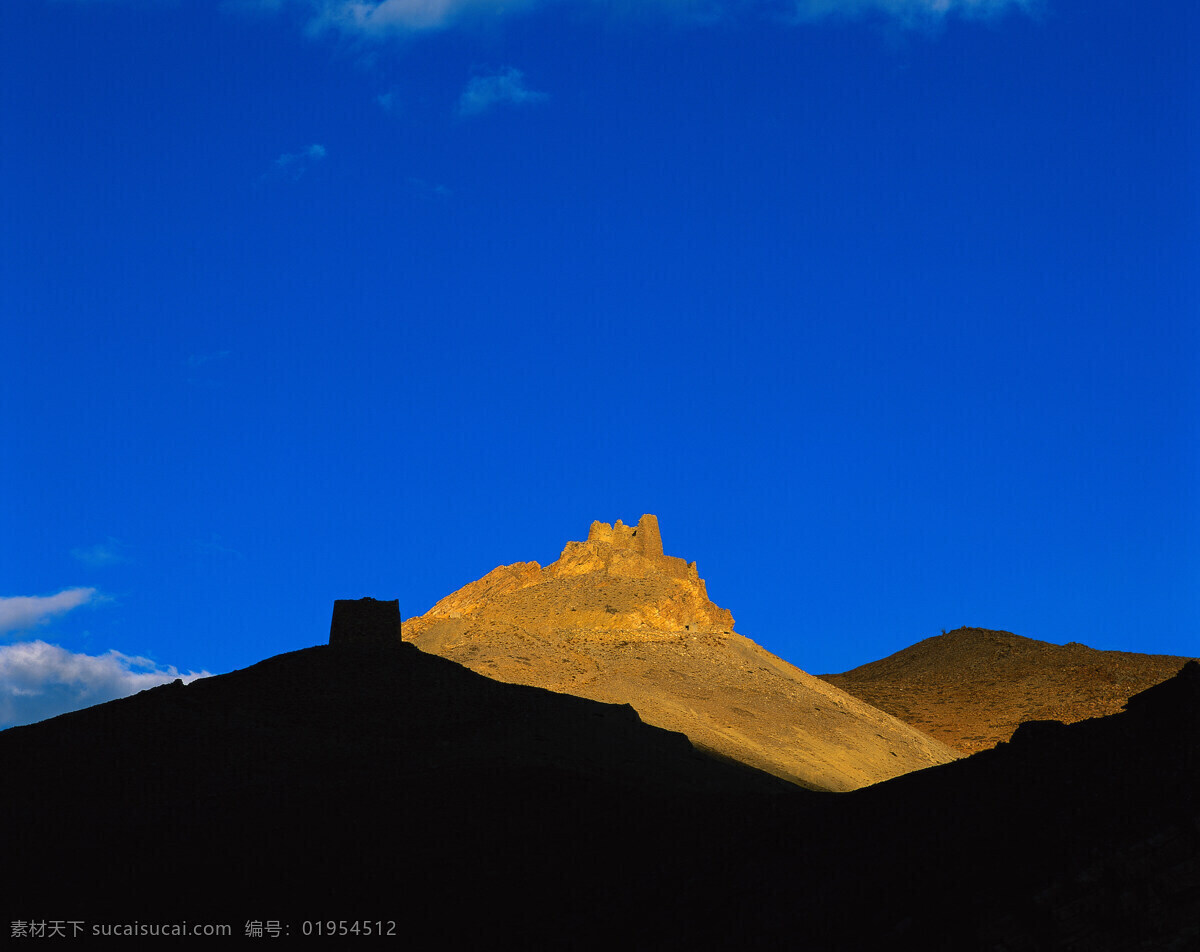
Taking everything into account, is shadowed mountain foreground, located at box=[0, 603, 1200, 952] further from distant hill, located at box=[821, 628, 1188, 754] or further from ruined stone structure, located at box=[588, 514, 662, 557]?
distant hill, located at box=[821, 628, 1188, 754]

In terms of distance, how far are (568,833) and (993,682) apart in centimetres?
6260

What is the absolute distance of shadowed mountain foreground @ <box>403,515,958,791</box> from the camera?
5297cm

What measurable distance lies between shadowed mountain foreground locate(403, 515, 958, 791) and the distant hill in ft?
35.2

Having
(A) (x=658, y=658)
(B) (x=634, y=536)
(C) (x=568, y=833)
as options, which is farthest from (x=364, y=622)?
(B) (x=634, y=536)

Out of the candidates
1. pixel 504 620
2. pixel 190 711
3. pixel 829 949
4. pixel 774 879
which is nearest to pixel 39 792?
pixel 190 711

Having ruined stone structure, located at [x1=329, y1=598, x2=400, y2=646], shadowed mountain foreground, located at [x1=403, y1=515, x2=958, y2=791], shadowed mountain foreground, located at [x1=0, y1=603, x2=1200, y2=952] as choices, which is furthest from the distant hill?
shadowed mountain foreground, located at [x1=0, y1=603, x2=1200, y2=952]

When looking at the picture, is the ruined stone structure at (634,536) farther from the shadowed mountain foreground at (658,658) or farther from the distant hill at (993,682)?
the distant hill at (993,682)

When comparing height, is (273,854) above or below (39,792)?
below

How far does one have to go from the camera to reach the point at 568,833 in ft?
86.9

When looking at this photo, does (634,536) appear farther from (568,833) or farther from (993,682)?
(568,833)

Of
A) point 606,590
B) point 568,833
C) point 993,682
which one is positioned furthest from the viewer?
point 993,682

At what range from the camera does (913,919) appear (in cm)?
1812

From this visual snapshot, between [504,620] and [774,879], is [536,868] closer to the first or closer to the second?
[774,879]

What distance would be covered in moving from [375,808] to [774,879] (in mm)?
10681
